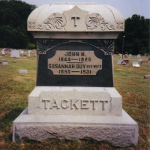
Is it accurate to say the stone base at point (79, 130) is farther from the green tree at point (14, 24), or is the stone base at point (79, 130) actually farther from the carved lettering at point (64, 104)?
the green tree at point (14, 24)

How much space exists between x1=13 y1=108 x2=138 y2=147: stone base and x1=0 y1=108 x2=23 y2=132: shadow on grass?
59 cm

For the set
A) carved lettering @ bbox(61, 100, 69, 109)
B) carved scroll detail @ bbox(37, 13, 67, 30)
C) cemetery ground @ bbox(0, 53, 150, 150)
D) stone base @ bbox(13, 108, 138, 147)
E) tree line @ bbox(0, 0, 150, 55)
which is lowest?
cemetery ground @ bbox(0, 53, 150, 150)

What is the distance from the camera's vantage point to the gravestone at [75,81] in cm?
275

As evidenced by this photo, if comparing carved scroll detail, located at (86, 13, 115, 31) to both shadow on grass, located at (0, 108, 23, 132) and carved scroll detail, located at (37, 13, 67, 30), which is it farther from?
shadow on grass, located at (0, 108, 23, 132)

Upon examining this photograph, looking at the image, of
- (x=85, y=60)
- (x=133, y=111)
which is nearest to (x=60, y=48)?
(x=85, y=60)

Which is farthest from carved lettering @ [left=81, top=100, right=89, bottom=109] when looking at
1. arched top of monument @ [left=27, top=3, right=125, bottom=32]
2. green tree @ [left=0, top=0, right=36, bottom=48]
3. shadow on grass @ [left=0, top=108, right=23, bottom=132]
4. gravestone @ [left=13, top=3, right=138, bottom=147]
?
green tree @ [left=0, top=0, right=36, bottom=48]

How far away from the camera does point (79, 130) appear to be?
9.02ft

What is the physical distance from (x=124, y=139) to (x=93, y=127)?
53cm

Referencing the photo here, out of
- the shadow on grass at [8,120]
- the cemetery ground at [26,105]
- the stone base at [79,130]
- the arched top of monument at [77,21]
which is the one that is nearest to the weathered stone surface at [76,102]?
the stone base at [79,130]

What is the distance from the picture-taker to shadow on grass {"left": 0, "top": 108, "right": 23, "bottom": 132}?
3243mm

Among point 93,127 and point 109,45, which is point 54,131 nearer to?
point 93,127

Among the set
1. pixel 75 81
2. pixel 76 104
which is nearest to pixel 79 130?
pixel 76 104

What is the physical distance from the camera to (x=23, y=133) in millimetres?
2752

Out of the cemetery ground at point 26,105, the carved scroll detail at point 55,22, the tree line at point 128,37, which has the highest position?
the tree line at point 128,37
